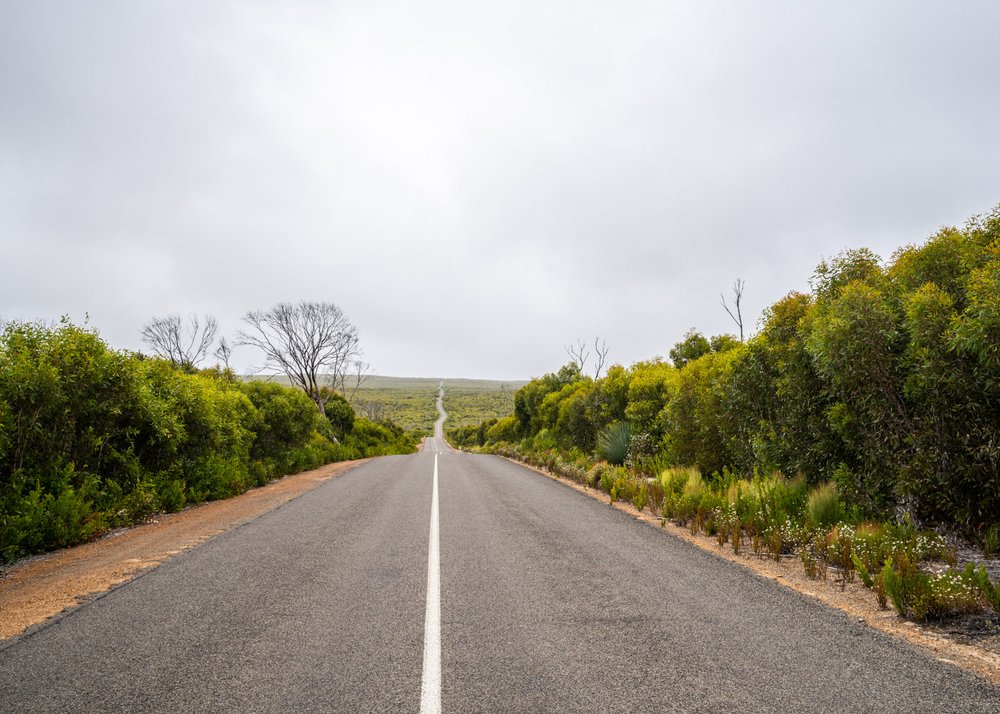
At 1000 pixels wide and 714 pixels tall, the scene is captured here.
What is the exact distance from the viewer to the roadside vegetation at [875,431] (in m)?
5.74

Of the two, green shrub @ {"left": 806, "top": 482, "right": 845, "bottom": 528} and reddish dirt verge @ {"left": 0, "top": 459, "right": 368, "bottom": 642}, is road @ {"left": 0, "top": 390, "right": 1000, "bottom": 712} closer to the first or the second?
reddish dirt verge @ {"left": 0, "top": 459, "right": 368, "bottom": 642}

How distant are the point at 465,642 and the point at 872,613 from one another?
13.4 feet

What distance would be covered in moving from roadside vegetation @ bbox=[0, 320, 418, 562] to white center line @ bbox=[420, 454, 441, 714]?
6.41 metres

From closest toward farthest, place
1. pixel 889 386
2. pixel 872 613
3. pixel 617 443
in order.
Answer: pixel 872 613
pixel 889 386
pixel 617 443

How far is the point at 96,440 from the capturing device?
32.3ft

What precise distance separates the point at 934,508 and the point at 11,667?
9914mm

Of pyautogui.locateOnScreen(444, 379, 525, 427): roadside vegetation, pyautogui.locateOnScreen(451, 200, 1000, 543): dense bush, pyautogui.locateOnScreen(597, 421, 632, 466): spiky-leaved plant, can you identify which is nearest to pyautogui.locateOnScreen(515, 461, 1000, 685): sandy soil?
pyautogui.locateOnScreen(451, 200, 1000, 543): dense bush

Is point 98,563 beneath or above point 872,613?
beneath

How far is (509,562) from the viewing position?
22.6 ft

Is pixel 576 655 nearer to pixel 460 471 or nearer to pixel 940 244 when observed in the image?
pixel 940 244

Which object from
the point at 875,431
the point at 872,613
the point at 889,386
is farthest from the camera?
the point at 875,431

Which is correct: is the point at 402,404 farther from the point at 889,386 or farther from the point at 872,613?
the point at 872,613

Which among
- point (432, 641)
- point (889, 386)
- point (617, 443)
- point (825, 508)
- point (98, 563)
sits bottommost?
point (98, 563)

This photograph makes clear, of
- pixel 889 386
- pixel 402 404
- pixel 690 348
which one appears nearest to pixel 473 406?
pixel 402 404
